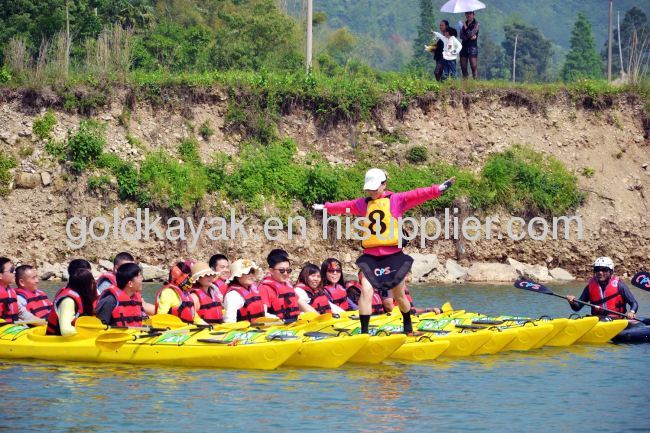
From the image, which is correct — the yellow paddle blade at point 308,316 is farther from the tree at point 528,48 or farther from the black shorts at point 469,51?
the tree at point 528,48

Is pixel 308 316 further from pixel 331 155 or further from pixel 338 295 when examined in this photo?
pixel 331 155

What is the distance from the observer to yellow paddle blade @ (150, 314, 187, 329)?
1443cm

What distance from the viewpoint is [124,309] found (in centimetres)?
1418

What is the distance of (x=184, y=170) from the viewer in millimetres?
27703

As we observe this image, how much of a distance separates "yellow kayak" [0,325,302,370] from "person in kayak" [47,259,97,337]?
0.47ft

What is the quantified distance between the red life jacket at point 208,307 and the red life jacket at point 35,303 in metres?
2.03

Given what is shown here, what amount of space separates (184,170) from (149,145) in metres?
1.12

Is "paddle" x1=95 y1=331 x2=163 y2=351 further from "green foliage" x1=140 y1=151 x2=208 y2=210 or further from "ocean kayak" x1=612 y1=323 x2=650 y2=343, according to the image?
"green foliage" x1=140 y1=151 x2=208 y2=210

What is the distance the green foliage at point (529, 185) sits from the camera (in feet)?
95.1

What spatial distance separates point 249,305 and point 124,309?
1699mm

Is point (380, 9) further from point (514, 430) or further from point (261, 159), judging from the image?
point (514, 430)

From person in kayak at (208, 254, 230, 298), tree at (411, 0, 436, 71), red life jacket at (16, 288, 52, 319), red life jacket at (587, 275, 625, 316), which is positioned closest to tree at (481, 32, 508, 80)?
tree at (411, 0, 436, 71)

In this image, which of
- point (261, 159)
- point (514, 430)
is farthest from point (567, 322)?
point (261, 159)

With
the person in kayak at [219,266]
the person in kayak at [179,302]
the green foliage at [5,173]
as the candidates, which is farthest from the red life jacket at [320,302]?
the green foliage at [5,173]
